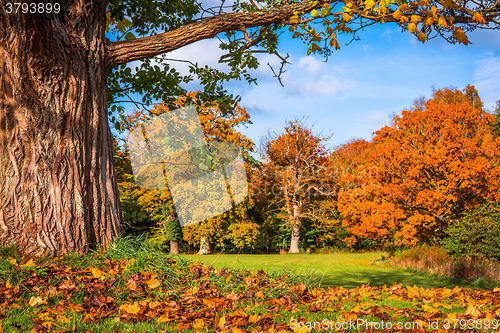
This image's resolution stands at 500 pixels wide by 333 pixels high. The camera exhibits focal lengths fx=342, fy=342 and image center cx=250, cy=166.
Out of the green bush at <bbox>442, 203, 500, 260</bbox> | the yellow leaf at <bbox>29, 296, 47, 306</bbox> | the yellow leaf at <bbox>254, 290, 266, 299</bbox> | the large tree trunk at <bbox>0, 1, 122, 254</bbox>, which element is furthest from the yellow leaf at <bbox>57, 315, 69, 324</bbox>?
the green bush at <bbox>442, 203, 500, 260</bbox>

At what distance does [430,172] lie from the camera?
14922mm

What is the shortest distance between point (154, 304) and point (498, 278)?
10.8 m

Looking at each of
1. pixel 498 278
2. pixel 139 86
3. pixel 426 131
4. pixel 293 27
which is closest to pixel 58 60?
pixel 139 86

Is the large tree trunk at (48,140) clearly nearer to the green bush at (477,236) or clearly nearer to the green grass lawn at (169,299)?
the green grass lawn at (169,299)

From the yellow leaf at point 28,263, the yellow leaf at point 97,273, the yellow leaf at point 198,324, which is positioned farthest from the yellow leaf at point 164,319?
the yellow leaf at point 28,263

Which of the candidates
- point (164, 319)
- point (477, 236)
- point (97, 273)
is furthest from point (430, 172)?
point (164, 319)

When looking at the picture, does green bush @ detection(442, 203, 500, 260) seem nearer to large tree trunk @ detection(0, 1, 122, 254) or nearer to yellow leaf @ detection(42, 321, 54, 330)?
large tree trunk @ detection(0, 1, 122, 254)

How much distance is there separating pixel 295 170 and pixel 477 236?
14.1m

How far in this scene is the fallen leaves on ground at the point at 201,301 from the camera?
2541 mm

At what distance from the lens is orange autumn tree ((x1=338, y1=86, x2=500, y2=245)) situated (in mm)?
13617

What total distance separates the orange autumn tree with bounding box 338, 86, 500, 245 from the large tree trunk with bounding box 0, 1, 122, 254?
1259cm

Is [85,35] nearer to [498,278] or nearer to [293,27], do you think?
[293,27]

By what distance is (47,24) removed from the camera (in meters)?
4.16

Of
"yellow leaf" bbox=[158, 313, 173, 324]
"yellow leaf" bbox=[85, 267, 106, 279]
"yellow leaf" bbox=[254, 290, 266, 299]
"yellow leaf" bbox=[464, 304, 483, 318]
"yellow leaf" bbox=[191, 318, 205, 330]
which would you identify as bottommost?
"yellow leaf" bbox=[464, 304, 483, 318]
